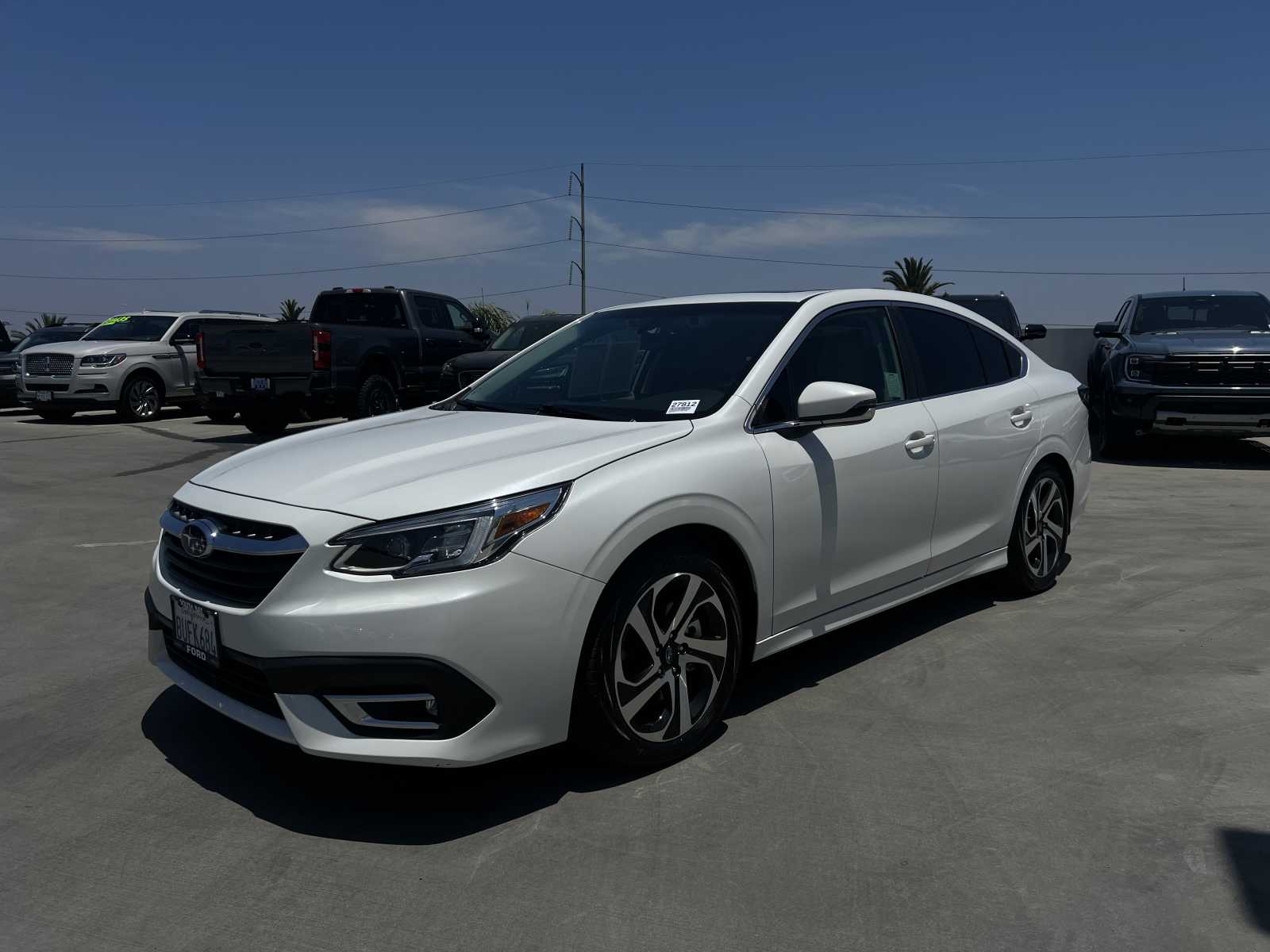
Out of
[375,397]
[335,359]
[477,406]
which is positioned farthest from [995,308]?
[477,406]

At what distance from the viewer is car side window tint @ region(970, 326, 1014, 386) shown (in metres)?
5.56

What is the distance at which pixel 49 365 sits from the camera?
17859mm

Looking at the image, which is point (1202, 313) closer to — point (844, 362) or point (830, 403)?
point (844, 362)

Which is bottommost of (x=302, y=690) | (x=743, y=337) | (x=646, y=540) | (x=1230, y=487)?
(x=1230, y=487)

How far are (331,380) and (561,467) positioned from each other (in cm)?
1187

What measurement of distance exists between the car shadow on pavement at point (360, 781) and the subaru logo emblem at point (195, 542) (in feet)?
2.57

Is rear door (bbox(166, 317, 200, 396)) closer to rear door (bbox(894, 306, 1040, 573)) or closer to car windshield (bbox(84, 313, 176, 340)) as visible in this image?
car windshield (bbox(84, 313, 176, 340))

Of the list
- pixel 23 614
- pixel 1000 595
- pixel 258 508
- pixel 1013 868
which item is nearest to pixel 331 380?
pixel 23 614

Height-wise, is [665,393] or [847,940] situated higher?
[665,393]

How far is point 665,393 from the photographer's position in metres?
4.28

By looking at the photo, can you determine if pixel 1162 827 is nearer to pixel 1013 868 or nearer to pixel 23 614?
pixel 1013 868

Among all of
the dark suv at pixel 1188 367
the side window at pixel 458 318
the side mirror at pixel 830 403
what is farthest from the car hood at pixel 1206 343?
the side window at pixel 458 318

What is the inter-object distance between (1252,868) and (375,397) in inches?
533

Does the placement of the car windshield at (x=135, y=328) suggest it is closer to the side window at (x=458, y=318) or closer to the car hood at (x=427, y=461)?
the side window at (x=458, y=318)
